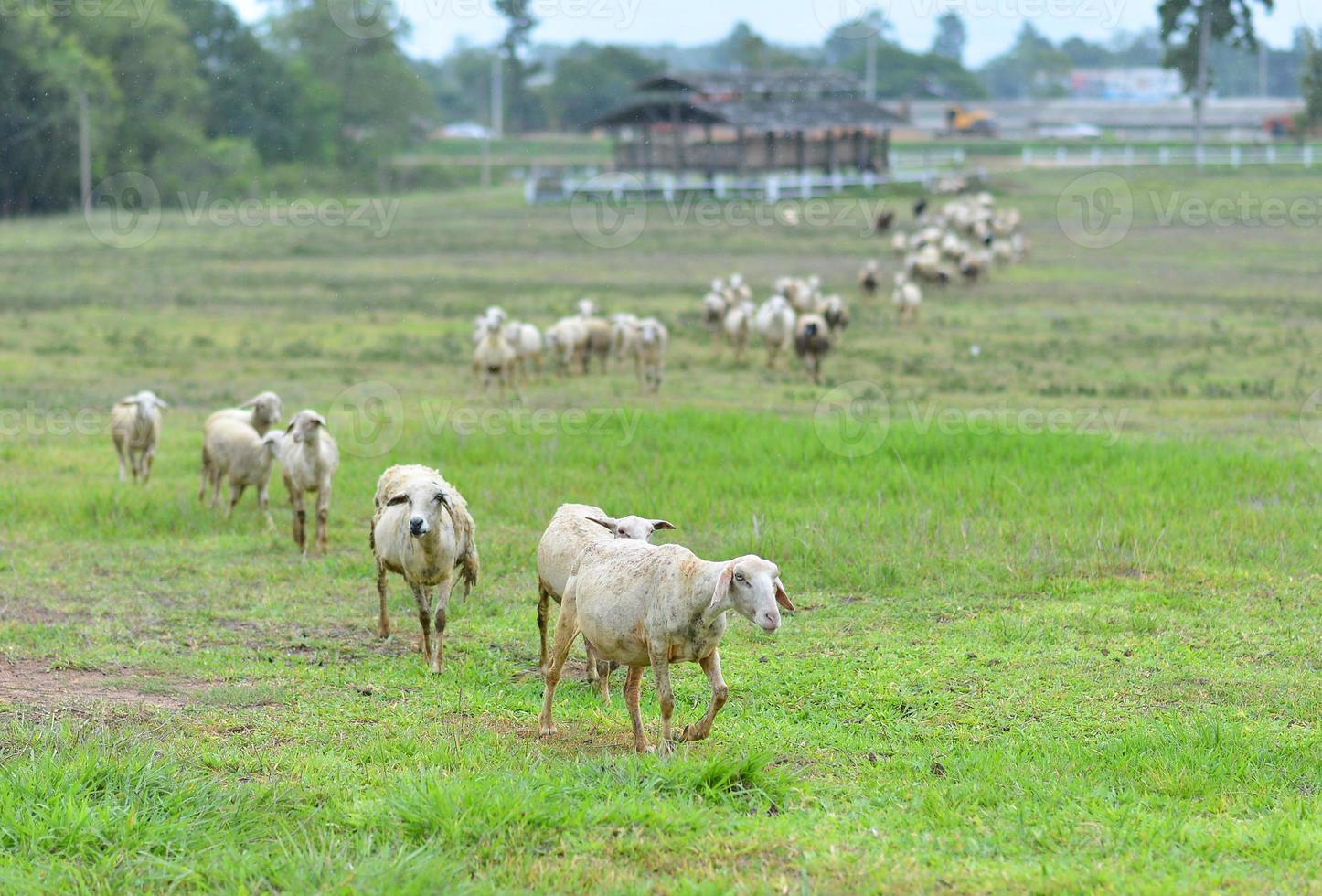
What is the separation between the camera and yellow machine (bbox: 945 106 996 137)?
8925 centimetres

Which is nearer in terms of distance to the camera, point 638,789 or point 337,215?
point 638,789

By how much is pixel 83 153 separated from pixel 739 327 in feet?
139

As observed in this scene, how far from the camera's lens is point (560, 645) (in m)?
7.49

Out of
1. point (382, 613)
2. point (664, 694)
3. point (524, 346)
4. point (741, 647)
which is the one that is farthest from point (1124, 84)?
point (664, 694)

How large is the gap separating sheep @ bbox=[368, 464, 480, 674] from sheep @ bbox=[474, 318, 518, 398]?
10.1 metres

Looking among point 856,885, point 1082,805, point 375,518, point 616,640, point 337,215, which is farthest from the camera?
point 337,215

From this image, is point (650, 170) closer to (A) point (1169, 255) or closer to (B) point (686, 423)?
(A) point (1169, 255)

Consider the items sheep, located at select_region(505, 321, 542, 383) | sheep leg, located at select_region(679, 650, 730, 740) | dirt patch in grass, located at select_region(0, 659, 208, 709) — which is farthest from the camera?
sheep, located at select_region(505, 321, 542, 383)

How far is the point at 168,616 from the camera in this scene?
9.89 meters

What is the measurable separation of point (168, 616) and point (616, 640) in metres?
4.17

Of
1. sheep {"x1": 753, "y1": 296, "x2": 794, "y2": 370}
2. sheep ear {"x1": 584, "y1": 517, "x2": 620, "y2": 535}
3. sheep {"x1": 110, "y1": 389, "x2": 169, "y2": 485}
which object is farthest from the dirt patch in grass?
sheep {"x1": 753, "y1": 296, "x2": 794, "y2": 370}

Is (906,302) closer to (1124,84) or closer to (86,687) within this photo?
(86,687)

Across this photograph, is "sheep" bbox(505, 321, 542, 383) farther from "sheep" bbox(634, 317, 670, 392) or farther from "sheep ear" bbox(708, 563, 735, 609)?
"sheep ear" bbox(708, 563, 735, 609)

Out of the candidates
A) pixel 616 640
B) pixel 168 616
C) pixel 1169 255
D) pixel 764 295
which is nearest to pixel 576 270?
pixel 764 295
